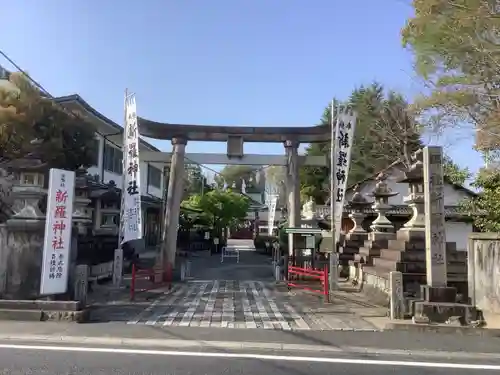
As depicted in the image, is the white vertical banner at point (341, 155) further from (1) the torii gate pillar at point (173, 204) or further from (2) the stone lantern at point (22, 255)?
(2) the stone lantern at point (22, 255)

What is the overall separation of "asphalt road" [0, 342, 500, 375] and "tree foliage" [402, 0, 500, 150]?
7205mm

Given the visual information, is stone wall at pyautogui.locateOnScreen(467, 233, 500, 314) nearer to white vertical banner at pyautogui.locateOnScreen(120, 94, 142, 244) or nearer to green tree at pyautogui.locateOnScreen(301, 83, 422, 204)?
white vertical banner at pyautogui.locateOnScreen(120, 94, 142, 244)

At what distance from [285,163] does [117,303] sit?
35.1 feet

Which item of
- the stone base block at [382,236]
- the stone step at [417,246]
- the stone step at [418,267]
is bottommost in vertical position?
the stone step at [418,267]

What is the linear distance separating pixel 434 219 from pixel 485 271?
5.38ft

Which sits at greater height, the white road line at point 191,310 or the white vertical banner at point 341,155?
the white vertical banner at point 341,155

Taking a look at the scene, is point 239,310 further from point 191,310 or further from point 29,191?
point 29,191

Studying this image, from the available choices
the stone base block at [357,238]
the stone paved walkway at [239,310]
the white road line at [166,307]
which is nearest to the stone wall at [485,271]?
the stone paved walkway at [239,310]

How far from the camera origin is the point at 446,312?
10.5 m

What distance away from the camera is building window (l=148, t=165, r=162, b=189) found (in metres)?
38.9


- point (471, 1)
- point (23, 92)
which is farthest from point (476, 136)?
point (23, 92)

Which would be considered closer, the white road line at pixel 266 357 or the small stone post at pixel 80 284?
the white road line at pixel 266 357

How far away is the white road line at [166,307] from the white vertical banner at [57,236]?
7.64ft

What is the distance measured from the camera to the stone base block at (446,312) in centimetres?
1044
